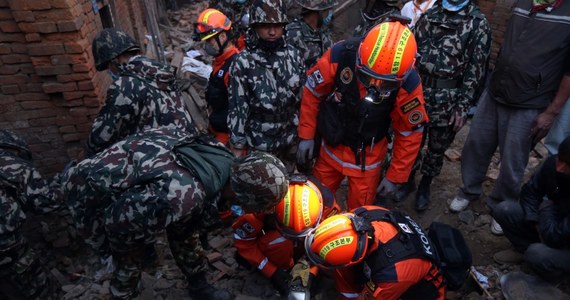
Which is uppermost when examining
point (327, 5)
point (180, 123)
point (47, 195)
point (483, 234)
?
point (327, 5)

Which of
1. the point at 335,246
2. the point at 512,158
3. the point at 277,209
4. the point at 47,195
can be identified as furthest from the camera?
the point at 512,158

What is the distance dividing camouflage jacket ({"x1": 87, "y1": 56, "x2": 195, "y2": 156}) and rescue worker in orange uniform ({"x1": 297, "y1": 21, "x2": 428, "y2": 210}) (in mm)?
1156

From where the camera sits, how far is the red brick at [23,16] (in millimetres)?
3025

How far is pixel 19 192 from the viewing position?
2.85m

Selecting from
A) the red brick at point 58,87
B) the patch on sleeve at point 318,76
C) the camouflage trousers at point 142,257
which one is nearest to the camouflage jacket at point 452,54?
the patch on sleeve at point 318,76

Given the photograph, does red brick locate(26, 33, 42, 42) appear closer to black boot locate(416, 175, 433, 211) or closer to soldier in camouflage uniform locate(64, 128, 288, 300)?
soldier in camouflage uniform locate(64, 128, 288, 300)

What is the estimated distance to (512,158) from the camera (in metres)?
3.56

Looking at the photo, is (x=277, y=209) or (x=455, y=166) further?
(x=455, y=166)

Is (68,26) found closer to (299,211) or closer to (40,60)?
(40,60)

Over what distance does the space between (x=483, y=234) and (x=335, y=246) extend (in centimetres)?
241

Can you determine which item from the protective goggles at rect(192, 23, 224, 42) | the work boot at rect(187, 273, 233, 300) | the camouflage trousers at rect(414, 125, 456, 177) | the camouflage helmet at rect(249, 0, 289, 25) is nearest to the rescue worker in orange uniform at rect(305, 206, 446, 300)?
the work boot at rect(187, 273, 233, 300)

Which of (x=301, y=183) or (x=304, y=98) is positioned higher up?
(x=304, y=98)

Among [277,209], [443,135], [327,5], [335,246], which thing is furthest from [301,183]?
[327,5]

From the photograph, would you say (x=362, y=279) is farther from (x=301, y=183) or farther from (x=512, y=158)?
(x=512, y=158)
